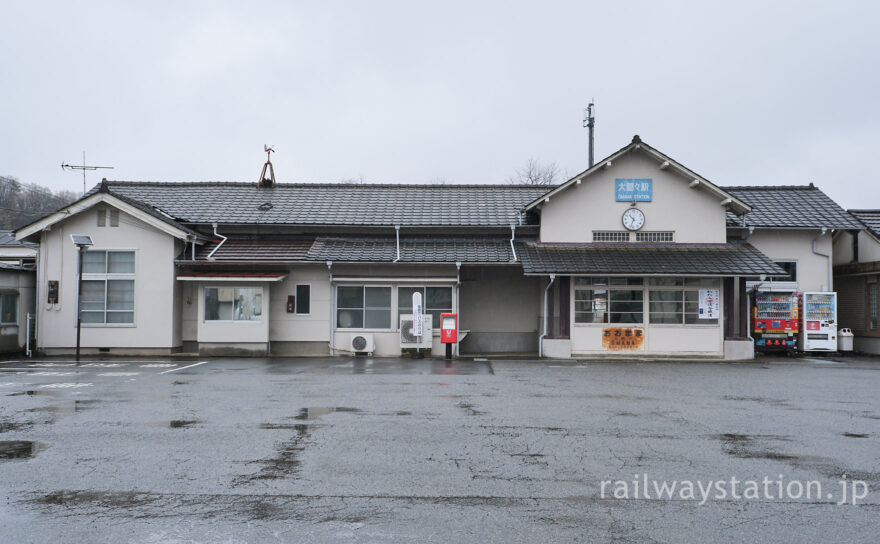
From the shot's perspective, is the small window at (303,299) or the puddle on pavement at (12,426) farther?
the small window at (303,299)

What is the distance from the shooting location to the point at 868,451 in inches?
292

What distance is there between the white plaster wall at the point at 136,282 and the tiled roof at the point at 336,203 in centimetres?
186

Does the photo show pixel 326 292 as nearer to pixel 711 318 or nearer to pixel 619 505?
pixel 711 318

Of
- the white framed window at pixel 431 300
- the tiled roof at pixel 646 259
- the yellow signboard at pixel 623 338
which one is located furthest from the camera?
the white framed window at pixel 431 300

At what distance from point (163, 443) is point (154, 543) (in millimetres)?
3214

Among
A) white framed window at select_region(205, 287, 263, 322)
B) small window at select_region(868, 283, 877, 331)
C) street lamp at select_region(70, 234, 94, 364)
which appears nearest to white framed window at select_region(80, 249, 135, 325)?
street lamp at select_region(70, 234, 94, 364)

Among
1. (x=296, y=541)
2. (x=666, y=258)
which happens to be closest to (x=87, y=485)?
(x=296, y=541)

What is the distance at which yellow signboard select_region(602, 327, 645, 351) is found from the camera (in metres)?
19.1

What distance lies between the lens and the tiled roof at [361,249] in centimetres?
1927

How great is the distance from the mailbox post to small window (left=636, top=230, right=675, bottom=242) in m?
6.67

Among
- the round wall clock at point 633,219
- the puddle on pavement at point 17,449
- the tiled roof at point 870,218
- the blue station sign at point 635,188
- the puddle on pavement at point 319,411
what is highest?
the blue station sign at point 635,188

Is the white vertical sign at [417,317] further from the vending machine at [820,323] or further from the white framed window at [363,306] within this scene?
the vending machine at [820,323]

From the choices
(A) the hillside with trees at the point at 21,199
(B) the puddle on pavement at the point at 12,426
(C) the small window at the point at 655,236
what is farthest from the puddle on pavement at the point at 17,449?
(A) the hillside with trees at the point at 21,199

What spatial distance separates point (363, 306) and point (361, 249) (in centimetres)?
185
